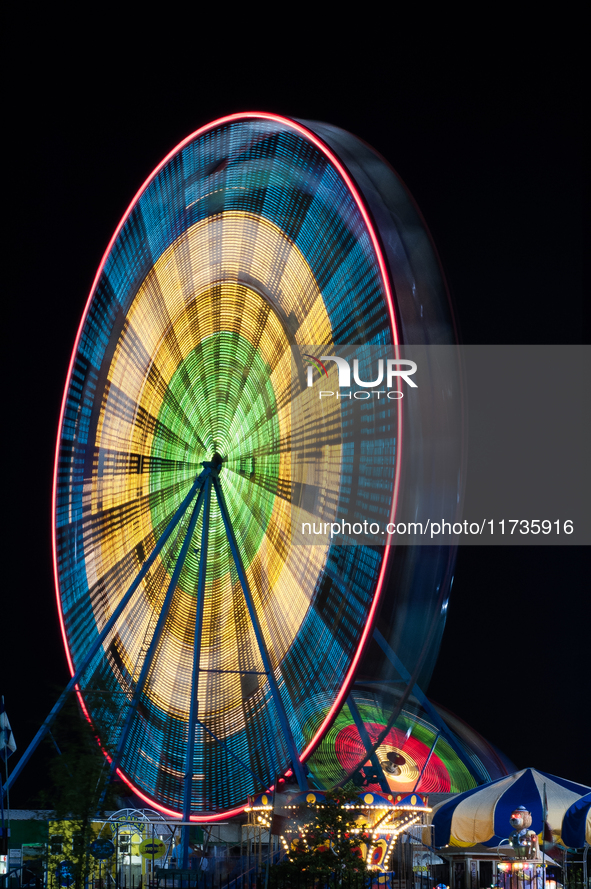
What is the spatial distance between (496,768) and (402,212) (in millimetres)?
14141

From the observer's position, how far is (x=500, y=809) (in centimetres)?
1059

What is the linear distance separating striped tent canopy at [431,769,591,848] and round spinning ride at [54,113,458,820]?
6.38 feet

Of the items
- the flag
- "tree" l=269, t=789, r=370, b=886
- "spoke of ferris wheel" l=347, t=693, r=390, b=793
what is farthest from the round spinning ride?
the flag

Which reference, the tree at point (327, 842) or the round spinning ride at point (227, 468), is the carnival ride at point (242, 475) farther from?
the tree at point (327, 842)

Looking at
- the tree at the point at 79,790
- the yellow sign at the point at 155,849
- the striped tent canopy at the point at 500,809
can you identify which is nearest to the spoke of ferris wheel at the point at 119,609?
the tree at the point at 79,790

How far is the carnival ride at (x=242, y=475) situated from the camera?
9.38 metres

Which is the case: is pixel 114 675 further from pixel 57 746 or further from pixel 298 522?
pixel 298 522

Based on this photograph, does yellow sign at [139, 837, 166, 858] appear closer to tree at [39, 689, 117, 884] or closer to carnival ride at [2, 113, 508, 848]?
carnival ride at [2, 113, 508, 848]

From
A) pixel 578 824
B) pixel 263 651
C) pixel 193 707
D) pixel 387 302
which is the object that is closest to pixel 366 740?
pixel 263 651

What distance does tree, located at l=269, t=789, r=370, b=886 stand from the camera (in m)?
8.83

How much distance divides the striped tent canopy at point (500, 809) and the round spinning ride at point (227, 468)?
6.38 ft

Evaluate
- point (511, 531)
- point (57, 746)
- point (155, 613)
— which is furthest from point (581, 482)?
point (57, 746)

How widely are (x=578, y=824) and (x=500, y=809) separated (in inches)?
43.9

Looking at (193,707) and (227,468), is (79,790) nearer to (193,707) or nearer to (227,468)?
(193,707)
